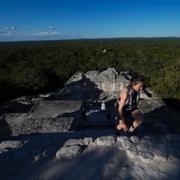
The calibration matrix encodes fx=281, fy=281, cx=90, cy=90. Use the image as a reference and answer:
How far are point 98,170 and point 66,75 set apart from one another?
1927 cm

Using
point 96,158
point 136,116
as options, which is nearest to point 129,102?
point 136,116

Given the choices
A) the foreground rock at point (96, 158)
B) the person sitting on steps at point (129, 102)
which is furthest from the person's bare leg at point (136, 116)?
the foreground rock at point (96, 158)

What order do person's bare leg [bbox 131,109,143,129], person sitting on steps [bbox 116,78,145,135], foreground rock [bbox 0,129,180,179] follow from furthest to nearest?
person's bare leg [bbox 131,109,143,129] < person sitting on steps [bbox 116,78,145,135] < foreground rock [bbox 0,129,180,179]

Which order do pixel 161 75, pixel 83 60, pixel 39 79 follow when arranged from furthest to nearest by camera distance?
pixel 83 60 → pixel 39 79 → pixel 161 75

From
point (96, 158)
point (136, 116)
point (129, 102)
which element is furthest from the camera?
point (136, 116)

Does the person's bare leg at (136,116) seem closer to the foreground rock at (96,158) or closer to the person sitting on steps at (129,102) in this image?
the person sitting on steps at (129,102)

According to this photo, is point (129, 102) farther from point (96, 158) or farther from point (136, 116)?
point (96, 158)

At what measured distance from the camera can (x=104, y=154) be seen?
15.5 ft

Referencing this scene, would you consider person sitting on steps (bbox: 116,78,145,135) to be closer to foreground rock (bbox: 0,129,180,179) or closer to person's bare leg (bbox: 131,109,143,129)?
person's bare leg (bbox: 131,109,143,129)

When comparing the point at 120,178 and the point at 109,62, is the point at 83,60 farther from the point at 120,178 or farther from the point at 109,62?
the point at 120,178

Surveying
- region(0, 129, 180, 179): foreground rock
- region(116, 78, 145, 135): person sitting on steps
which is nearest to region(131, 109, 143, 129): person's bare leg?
region(116, 78, 145, 135): person sitting on steps

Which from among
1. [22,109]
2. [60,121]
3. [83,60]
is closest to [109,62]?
[83,60]

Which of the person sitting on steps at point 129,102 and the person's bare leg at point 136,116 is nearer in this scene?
the person sitting on steps at point 129,102

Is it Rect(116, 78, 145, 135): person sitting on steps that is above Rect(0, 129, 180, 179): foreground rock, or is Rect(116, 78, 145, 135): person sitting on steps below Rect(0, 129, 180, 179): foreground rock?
above
